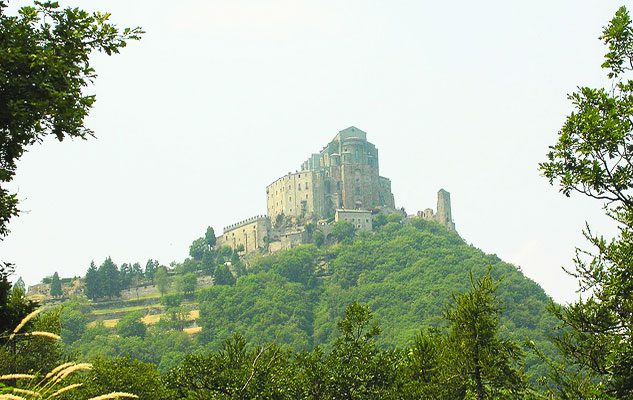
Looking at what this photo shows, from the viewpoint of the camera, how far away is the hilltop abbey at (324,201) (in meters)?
154

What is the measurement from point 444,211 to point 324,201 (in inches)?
1161

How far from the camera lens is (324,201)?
6122 inches

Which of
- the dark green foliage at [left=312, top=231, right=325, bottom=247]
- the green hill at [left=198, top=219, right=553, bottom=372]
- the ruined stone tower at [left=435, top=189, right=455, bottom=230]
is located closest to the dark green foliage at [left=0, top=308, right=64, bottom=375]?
the green hill at [left=198, top=219, right=553, bottom=372]

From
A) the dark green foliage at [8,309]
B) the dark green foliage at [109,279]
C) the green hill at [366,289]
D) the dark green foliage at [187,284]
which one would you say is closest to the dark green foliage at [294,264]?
the green hill at [366,289]

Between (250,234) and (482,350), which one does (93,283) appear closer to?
(250,234)

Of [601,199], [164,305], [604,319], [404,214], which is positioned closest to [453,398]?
[604,319]

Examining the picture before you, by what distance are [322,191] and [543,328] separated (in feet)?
180

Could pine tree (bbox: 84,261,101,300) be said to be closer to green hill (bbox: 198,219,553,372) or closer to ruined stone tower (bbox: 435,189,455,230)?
green hill (bbox: 198,219,553,372)

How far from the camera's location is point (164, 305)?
475 feet

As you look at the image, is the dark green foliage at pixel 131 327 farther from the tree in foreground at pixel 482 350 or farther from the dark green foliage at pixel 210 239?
the tree in foreground at pixel 482 350

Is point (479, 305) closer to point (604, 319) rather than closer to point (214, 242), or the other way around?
point (604, 319)

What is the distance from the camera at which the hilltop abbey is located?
506 ft

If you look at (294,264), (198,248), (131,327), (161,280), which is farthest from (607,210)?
(198,248)

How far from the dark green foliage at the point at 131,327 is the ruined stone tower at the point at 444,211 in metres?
70.5
